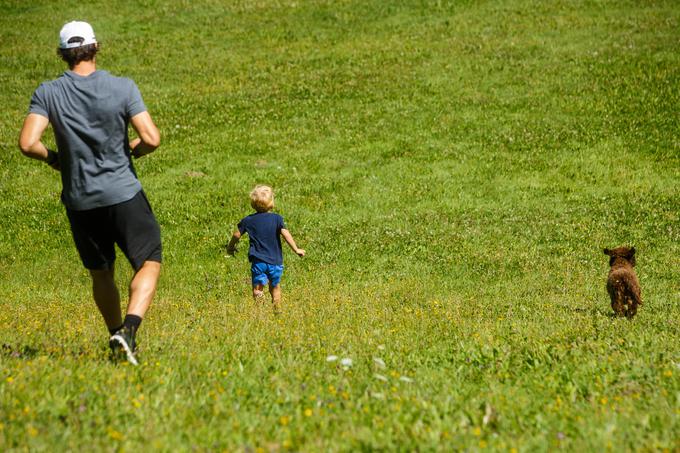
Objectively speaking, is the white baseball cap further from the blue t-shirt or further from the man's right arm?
the blue t-shirt

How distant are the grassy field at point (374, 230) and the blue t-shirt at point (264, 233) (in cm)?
83

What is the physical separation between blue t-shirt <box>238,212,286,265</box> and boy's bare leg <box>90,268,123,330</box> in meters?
4.05

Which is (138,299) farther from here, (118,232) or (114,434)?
(114,434)

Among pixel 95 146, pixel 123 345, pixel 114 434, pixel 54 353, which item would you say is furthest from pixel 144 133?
pixel 114 434

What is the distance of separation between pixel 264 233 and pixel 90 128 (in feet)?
15.9

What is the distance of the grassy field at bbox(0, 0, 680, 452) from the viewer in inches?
181

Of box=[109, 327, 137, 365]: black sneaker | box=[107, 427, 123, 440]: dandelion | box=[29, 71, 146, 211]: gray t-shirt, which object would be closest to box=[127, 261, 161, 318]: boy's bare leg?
box=[109, 327, 137, 365]: black sneaker

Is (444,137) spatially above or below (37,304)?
above

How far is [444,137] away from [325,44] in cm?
1166

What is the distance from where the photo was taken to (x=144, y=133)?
6.08 meters

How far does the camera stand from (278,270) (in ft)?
35.2

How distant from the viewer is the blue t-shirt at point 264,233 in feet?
34.6

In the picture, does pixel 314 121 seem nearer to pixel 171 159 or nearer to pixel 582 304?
pixel 171 159

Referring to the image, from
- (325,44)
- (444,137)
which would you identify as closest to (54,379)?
(444,137)
